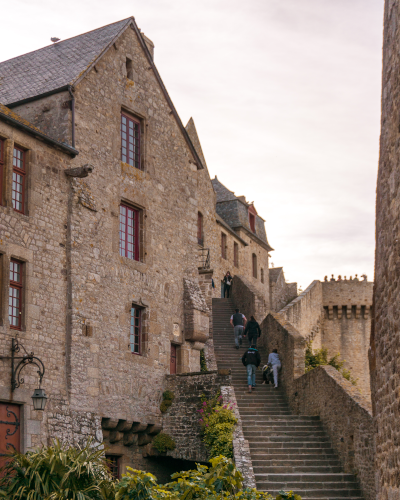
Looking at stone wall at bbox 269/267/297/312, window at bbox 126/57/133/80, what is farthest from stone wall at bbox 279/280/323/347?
window at bbox 126/57/133/80

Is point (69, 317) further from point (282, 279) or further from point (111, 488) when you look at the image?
point (282, 279)

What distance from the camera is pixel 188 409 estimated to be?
19.6 metres

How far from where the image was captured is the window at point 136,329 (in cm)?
1969

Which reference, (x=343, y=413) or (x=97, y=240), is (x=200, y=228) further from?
(x=343, y=413)

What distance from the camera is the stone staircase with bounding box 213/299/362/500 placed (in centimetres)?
1689

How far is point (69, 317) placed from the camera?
1694 centimetres

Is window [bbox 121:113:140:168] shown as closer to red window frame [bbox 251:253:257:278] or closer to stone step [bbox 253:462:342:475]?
stone step [bbox 253:462:342:475]

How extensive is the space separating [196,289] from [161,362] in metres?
2.77

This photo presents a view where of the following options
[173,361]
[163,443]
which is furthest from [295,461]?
[173,361]

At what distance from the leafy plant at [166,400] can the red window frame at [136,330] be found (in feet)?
4.29

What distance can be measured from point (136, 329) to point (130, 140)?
4.98m

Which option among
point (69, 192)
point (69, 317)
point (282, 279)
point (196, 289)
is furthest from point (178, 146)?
point (282, 279)

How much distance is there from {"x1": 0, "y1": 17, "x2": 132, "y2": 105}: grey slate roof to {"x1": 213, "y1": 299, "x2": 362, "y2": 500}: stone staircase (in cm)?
939

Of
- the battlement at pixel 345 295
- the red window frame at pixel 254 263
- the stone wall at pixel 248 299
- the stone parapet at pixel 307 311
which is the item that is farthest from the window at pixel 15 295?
the battlement at pixel 345 295
